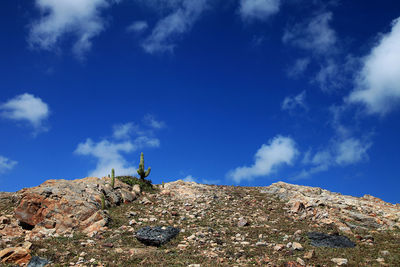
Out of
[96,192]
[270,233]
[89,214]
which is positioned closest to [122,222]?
[89,214]

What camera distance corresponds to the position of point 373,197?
102 feet

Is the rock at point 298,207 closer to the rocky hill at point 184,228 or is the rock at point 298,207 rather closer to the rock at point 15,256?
the rocky hill at point 184,228

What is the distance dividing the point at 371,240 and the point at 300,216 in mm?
5745

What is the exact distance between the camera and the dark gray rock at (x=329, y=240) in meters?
16.3

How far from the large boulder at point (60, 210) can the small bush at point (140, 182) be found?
4369 millimetres

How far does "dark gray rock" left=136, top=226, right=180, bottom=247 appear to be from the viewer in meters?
16.4

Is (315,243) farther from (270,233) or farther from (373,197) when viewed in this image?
(373,197)

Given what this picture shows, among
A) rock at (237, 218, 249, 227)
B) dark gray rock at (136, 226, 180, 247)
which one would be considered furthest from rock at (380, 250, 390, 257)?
dark gray rock at (136, 226, 180, 247)

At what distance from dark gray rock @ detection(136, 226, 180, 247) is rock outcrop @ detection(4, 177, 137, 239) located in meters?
2.90

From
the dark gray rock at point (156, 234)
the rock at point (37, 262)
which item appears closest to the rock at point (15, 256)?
the rock at point (37, 262)

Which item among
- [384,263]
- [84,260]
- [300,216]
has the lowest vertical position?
[384,263]

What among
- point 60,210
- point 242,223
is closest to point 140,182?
point 60,210

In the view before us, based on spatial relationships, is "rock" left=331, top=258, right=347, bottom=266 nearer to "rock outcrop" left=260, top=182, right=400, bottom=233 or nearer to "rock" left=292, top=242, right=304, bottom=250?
"rock" left=292, top=242, right=304, bottom=250

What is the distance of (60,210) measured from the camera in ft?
64.2
